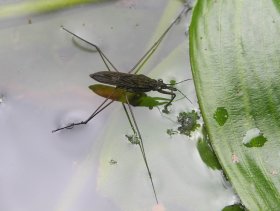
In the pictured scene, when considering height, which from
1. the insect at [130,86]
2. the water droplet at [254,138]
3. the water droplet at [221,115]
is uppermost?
the insect at [130,86]

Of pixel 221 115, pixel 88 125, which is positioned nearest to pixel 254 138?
pixel 221 115

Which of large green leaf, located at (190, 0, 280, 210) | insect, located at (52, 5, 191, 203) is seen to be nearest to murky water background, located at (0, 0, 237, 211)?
insect, located at (52, 5, 191, 203)

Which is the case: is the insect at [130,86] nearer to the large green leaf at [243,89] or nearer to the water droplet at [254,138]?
the large green leaf at [243,89]

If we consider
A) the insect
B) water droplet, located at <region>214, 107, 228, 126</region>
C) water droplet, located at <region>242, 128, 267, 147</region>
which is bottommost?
water droplet, located at <region>242, 128, 267, 147</region>

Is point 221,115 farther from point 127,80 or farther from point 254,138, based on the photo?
point 127,80

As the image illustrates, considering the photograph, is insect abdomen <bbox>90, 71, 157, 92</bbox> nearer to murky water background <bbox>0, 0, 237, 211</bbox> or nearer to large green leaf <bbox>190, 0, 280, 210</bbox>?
murky water background <bbox>0, 0, 237, 211</bbox>

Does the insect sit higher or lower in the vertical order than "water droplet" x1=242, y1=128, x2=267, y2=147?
higher

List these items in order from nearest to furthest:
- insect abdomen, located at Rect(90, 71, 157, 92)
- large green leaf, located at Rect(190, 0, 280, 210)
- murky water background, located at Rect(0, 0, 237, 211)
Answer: large green leaf, located at Rect(190, 0, 280, 210)
murky water background, located at Rect(0, 0, 237, 211)
insect abdomen, located at Rect(90, 71, 157, 92)

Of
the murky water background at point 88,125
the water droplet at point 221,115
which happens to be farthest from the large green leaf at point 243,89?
the murky water background at point 88,125
